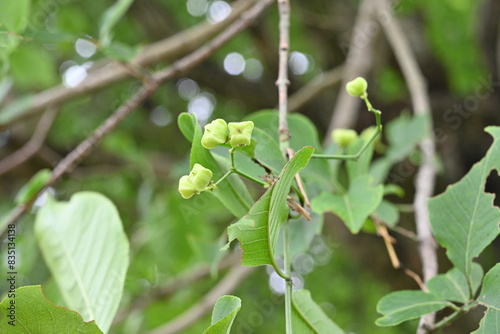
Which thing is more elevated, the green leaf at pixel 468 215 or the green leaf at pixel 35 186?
the green leaf at pixel 35 186

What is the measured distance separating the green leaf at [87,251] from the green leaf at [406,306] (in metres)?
0.26

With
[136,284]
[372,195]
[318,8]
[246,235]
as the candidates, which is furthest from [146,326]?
[318,8]

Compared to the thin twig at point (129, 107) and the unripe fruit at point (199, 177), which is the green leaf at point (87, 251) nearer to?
the thin twig at point (129, 107)

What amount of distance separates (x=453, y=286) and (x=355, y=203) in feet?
0.52

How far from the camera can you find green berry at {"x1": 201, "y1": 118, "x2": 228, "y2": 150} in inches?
16.9

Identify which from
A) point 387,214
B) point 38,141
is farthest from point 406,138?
point 38,141

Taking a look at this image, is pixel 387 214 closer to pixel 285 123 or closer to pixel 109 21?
pixel 285 123

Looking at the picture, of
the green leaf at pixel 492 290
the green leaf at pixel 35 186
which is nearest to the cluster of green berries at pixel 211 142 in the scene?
the green leaf at pixel 492 290

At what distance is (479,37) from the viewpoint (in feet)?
5.92

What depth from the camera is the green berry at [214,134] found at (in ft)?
1.41

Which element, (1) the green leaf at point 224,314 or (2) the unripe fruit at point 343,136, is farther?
(2) the unripe fruit at point 343,136

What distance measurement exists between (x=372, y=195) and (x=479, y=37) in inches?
56.5

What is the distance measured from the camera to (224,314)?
404 millimetres

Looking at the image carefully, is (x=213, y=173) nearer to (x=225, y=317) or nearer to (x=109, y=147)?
(x=225, y=317)
